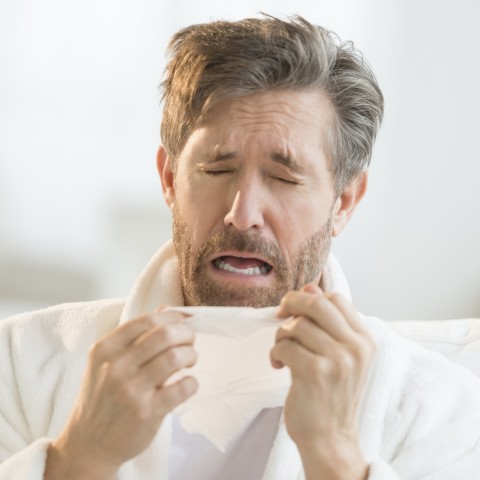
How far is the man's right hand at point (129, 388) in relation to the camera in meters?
1.56

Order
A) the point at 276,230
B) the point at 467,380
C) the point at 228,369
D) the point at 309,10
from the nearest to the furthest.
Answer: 1. the point at 228,369
2. the point at 276,230
3. the point at 467,380
4. the point at 309,10

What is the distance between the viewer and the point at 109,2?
3152mm

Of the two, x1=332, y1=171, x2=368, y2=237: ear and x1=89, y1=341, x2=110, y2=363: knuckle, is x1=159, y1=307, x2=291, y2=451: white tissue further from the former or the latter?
x1=332, y1=171, x2=368, y2=237: ear

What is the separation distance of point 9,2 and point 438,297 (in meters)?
1.52

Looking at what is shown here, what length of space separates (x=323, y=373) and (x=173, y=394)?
22 cm

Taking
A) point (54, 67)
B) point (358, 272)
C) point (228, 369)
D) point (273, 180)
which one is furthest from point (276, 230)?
point (54, 67)

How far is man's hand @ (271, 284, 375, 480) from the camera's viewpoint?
158cm

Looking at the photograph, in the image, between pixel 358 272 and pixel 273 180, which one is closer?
pixel 273 180

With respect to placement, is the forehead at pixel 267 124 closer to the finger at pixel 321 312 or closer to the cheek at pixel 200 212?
the cheek at pixel 200 212

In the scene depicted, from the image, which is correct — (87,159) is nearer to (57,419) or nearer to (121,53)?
(121,53)

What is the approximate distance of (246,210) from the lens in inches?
74.2

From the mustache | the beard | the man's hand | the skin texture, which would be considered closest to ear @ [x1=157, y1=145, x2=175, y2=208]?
the skin texture

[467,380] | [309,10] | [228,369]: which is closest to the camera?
[228,369]

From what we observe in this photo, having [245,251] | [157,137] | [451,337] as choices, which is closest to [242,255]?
[245,251]
